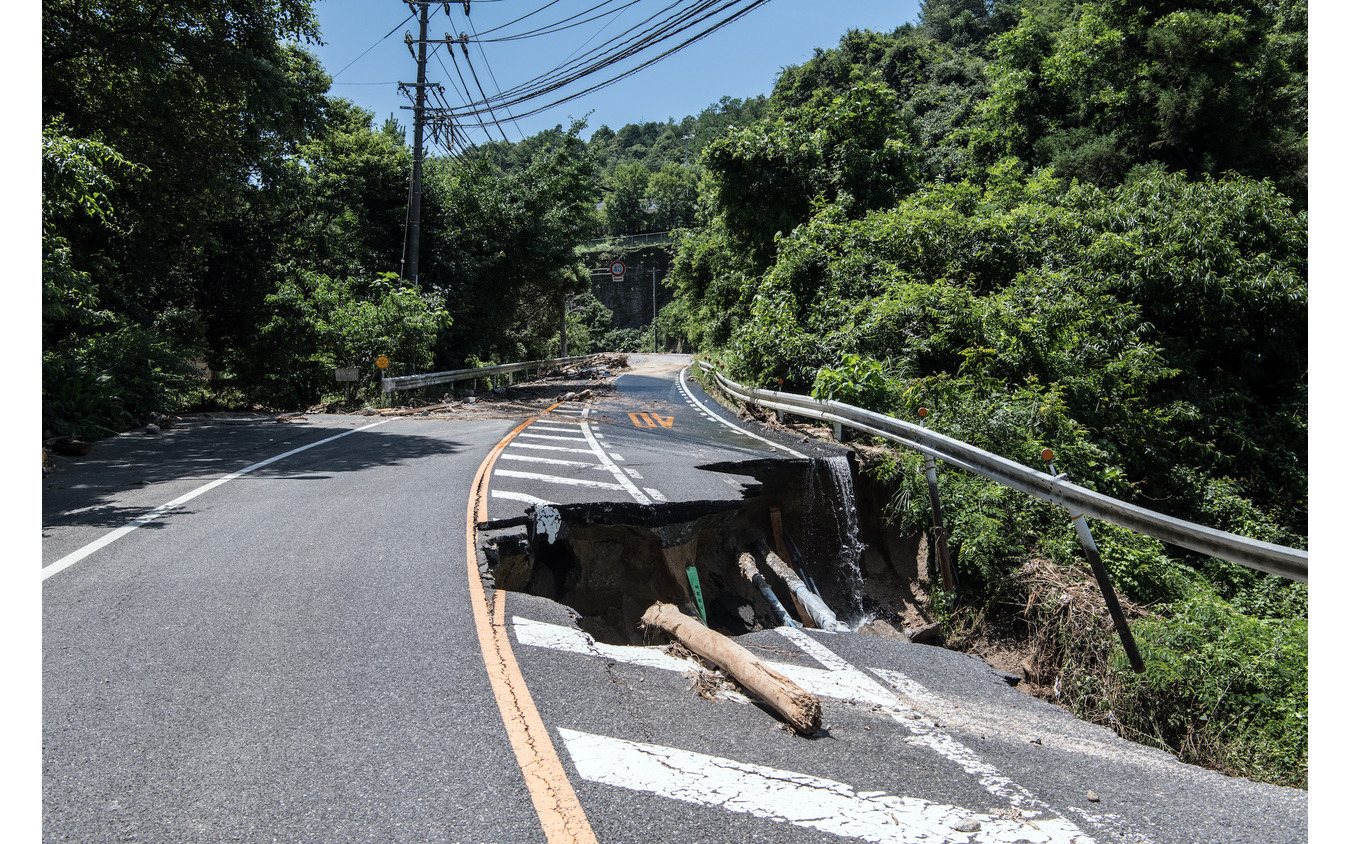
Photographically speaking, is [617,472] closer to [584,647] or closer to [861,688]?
[584,647]

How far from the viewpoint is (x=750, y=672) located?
A: 13.7ft

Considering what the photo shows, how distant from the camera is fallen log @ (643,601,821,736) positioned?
3.73 meters

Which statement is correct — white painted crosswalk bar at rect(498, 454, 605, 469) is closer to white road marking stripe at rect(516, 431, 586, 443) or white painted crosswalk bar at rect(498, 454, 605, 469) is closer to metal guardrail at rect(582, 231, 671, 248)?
white road marking stripe at rect(516, 431, 586, 443)

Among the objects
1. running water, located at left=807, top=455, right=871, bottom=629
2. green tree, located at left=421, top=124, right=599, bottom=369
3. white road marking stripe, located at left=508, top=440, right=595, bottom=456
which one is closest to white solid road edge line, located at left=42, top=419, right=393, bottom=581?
white road marking stripe, located at left=508, top=440, right=595, bottom=456

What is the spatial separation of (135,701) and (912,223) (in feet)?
49.8

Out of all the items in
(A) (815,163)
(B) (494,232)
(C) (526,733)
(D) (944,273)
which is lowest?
(C) (526,733)

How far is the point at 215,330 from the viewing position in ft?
83.5

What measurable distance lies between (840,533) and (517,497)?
4231 millimetres

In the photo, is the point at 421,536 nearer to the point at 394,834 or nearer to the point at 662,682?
the point at 662,682

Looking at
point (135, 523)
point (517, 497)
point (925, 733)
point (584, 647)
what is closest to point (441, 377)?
point (517, 497)

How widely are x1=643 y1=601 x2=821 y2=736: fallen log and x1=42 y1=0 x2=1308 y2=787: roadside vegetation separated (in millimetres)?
3048

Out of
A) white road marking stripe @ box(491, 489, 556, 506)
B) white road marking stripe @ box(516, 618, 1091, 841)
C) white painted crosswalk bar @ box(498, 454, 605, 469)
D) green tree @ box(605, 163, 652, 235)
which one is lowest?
white road marking stripe @ box(516, 618, 1091, 841)

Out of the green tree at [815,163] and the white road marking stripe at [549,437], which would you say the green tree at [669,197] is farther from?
the white road marking stripe at [549,437]

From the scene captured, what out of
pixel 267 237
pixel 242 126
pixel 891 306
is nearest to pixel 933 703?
pixel 891 306
